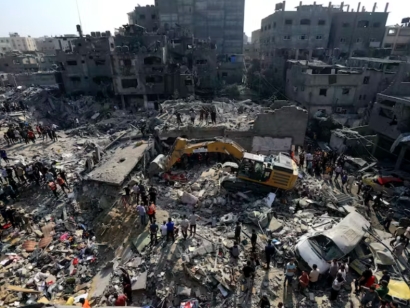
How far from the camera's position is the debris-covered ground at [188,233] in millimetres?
8922

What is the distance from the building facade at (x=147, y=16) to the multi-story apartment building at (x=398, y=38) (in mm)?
38186

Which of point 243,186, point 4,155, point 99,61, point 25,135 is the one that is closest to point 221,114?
point 243,186

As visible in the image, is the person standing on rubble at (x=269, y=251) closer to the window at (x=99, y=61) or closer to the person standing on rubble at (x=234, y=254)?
the person standing on rubble at (x=234, y=254)

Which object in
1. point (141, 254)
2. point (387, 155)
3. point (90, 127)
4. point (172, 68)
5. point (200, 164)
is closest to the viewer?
point (141, 254)

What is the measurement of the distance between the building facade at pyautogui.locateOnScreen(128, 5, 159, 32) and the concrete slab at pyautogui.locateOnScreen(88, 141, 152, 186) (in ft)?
120

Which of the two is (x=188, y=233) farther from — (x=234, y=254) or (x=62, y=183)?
(x=62, y=183)

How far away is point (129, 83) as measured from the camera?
3484cm

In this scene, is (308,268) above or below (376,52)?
below

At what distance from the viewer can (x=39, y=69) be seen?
5238 centimetres

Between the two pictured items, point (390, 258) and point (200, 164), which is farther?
point (200, 164)

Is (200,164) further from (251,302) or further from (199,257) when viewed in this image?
(251,302)

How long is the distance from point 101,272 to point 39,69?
55126 millimetres

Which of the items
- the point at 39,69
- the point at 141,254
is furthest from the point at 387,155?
the point at 39,69

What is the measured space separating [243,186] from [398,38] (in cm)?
4496
